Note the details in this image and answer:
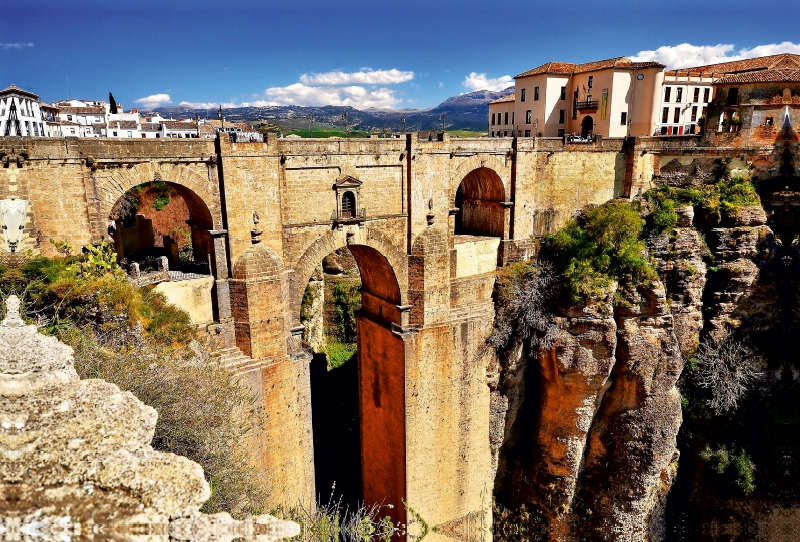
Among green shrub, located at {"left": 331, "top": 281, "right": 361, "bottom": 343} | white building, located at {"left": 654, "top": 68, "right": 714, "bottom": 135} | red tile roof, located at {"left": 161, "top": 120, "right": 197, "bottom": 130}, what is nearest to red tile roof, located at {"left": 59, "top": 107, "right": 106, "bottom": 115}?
red tile roof, located at {"left": 161, "top": 120, "right": 197, "bottom": 130}

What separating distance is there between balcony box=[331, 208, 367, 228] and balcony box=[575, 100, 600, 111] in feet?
55.5

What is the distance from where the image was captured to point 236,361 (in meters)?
14.4

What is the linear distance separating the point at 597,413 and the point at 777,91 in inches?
529

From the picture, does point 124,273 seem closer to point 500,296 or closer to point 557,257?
point 500,296

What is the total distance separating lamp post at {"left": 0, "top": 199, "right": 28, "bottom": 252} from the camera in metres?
11.7

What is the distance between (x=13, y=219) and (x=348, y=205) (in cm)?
795

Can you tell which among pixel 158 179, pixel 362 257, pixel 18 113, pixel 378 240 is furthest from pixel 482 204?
pixel 18 113

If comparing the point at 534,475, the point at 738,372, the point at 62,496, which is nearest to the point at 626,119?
the point at 738,372

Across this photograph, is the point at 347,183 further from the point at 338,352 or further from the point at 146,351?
the point at 338,352

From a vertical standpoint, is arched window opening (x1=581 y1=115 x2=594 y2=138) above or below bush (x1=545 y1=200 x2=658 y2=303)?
above

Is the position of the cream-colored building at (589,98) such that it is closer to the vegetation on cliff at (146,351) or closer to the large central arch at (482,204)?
the large central arch at (482,204)

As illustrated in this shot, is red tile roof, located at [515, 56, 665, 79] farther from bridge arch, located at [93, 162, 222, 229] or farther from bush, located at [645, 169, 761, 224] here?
bridge arch, located at [93, 162, 222, 229]

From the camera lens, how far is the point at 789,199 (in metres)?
20.0

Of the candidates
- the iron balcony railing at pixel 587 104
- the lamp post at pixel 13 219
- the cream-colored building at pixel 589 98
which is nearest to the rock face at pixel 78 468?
the lamp post at pixel 13 219
